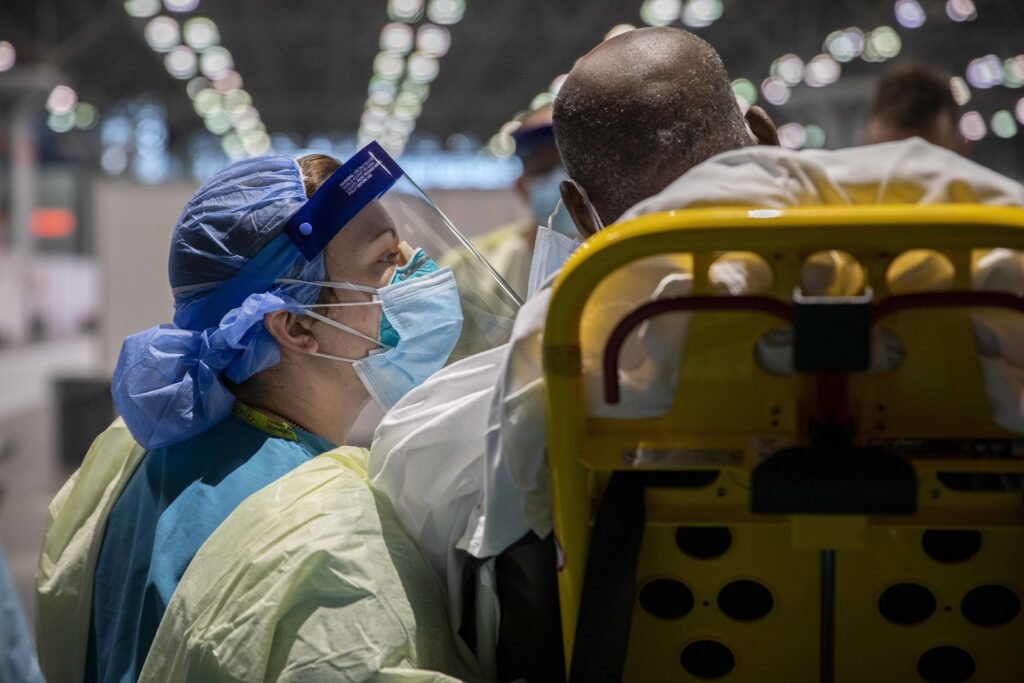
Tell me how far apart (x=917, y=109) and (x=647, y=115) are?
2.07 m

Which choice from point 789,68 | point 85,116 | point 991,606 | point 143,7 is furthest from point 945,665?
point 85,116

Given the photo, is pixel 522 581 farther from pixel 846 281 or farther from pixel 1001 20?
pixel 1001 20

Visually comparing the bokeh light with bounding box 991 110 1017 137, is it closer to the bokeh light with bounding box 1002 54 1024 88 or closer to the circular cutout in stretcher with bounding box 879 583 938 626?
the bokeh light with bounding box 1002 54 1024 88

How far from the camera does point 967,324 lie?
49.0 inches

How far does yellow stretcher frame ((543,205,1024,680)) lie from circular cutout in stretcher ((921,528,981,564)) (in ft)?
0.17

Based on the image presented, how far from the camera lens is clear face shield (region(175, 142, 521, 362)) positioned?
7.16 ft

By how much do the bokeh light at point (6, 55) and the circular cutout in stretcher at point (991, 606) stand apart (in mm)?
18580

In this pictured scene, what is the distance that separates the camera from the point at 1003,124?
39.4ft

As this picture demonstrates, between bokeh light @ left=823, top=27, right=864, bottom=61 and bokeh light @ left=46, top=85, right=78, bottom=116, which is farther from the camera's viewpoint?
bokeh light @ left=46, top=85, right=78, bottom=116

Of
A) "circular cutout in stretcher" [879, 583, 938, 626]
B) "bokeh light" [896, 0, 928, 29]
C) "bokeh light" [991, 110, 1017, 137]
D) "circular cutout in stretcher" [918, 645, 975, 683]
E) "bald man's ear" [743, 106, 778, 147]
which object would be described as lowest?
"bokeh light" [991, 110, 1017, 137]

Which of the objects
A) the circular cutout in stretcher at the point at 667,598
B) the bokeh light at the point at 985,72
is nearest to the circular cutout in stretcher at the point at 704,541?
the circular cutout in stretcher at the point at 667,598

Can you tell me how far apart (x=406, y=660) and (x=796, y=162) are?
819 millimetres

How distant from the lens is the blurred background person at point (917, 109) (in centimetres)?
352

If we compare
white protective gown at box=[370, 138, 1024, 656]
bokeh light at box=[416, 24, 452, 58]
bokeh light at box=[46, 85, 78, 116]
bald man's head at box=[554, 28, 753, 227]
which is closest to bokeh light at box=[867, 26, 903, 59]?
bokeh light at box=[416, 24, 452, 58]
